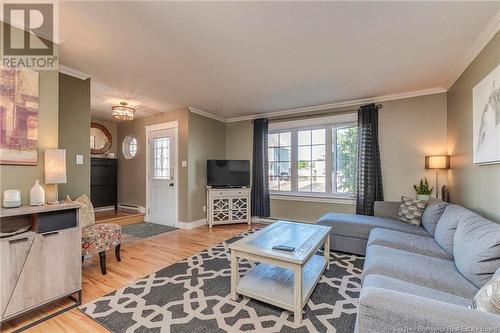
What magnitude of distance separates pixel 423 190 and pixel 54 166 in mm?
4612

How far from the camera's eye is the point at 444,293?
1.33 meters

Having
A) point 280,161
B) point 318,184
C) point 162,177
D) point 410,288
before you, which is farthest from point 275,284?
point 162,177

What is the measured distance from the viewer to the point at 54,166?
1975 millimetres

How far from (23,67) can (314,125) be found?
4088 mm

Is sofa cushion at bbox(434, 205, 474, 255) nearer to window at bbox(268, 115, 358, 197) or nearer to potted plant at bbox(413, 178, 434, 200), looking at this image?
potted plant at bbox(413, 178, 434, 200)

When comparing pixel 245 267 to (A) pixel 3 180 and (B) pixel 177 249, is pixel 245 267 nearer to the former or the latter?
(B) pixel 177 249

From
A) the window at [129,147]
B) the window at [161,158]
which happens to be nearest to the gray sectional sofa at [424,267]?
the window at [161,158]

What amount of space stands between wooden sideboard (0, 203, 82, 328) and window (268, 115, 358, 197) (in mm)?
3615

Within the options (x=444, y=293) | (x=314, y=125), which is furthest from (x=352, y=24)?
(x=314, y=125)

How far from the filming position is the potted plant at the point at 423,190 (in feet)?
10.6

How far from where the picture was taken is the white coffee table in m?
1.71

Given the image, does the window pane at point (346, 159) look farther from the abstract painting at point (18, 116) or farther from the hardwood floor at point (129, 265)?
the abstract painting at point (18, 116)

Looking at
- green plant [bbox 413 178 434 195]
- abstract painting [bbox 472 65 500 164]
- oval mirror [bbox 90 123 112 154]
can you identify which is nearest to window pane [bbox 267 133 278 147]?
green plant [bbox 413 178 434 195]

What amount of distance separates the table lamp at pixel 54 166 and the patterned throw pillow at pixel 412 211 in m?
3.90
